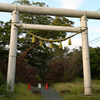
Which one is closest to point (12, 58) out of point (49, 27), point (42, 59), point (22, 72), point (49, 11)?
point (49, 27)

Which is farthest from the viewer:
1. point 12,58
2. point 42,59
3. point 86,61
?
point 42,59

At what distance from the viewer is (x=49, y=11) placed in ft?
28.6

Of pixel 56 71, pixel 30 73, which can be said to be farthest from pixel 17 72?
pixel 56 71

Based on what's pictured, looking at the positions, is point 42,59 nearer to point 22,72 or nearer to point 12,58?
point 22,72

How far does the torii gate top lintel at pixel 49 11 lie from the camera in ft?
27.4

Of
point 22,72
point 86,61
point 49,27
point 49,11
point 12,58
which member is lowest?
point 22,72

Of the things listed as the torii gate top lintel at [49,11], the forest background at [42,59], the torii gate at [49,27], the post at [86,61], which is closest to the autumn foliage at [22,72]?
the forest background at [42,59]

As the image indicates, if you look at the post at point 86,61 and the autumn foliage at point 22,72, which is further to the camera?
the autumn foliage at point 22,72

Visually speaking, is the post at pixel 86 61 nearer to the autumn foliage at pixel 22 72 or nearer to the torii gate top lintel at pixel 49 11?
the torii gate top lintel at pixel 49 11

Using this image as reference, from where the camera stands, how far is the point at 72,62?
19094 mm

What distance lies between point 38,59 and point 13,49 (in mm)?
16518

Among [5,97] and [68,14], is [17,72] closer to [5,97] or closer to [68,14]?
[5,97]

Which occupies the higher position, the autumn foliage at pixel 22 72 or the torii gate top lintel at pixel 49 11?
the torii gate top lintel at pixel 49 11

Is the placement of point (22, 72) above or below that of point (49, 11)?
below
